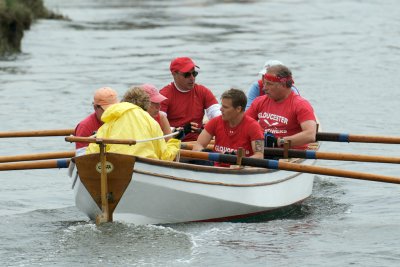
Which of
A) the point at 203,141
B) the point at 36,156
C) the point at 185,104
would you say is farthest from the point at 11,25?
the point at 203,141

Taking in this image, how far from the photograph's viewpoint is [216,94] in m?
25.1

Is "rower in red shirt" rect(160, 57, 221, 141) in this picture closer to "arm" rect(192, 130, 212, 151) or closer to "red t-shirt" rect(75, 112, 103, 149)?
"arm" rect(192, 130, 212, 151)

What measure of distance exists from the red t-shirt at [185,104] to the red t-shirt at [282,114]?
960 mm

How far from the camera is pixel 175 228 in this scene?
11938mm

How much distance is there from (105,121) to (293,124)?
9.68ft

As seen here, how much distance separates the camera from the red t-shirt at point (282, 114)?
13.2m

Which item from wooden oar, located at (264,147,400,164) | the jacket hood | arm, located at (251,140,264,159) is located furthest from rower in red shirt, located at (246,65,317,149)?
the jacket hood

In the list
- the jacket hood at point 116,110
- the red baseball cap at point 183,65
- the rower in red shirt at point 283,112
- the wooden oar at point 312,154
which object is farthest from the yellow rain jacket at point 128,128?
the red baseball cap at point 183,65

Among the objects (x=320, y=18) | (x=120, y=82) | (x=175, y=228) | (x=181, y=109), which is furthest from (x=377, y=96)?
(x=320, y=18)

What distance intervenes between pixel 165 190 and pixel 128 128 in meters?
0.87

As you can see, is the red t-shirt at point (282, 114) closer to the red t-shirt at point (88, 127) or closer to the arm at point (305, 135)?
the arm at point (305, 135)

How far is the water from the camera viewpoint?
1137cm

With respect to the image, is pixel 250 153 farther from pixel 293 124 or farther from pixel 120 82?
pixel 120 82

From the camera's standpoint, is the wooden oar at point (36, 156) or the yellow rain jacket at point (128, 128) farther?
the wooden oar at point (36, 156)
